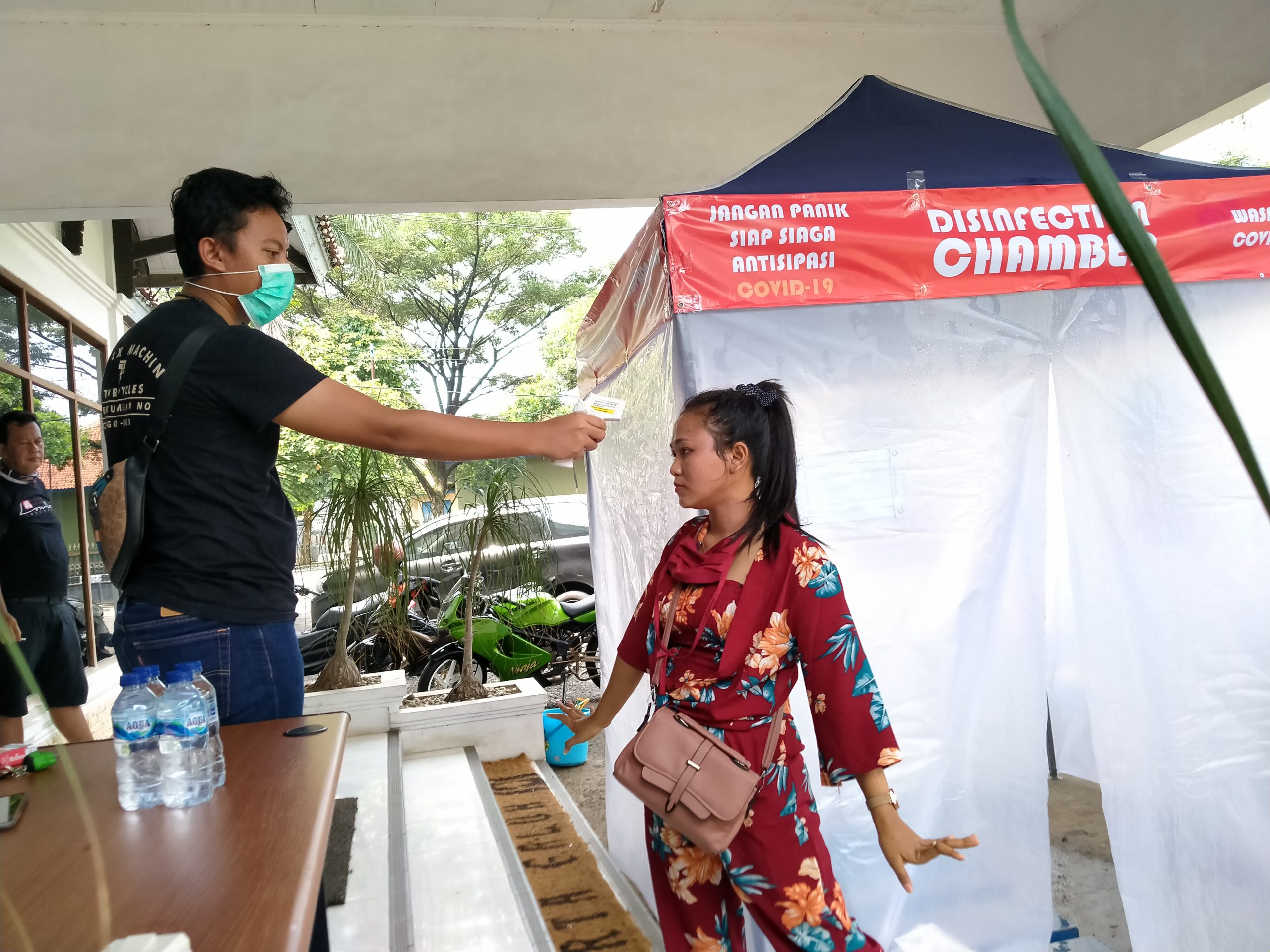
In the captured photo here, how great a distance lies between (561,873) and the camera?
314 centimetres

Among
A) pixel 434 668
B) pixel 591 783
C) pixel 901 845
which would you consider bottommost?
pixel 591 783

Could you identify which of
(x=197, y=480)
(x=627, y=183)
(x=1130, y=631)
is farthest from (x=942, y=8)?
(x=197, y=480)

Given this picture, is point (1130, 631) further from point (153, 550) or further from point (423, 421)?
point (153, 550)

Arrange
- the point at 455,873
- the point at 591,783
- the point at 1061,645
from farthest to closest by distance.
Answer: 1. the point at 591,783
2. the point at 455,873
3. the point at 1061,645

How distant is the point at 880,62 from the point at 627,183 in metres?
1.37

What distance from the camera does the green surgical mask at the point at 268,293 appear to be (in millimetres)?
1701

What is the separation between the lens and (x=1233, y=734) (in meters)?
2.39

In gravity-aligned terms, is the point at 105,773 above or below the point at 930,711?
above

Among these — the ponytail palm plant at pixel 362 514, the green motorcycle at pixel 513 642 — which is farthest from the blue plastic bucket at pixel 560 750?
the ponytail palm plant at pixel 362 514

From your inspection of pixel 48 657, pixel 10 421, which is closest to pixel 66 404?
pixel 10 421

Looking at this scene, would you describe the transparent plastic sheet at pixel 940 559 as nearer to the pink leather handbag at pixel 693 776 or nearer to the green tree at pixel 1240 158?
the pink leather handbag at pixel 693 776

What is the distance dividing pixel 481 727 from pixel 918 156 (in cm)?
352

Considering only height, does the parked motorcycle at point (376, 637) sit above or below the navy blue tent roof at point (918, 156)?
below

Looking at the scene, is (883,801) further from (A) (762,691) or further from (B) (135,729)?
(B) (135,729)
